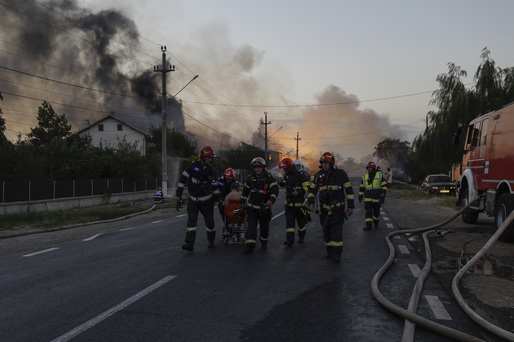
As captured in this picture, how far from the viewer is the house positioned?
191ft

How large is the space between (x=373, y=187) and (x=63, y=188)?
61.6 feet

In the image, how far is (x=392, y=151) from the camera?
10581cm

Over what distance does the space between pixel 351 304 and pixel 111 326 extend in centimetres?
246

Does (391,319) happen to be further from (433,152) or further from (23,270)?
(433,152)

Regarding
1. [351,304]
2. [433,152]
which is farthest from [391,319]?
[433,152]

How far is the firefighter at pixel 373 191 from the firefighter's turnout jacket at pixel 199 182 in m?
4.86

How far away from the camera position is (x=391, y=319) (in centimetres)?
406

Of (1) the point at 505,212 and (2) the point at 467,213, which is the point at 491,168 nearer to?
(1) the point at 505,212

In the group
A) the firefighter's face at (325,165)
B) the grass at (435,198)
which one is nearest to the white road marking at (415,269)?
the firefighter's face at (325,165)

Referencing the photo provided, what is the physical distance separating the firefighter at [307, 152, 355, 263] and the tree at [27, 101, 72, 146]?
208 feet

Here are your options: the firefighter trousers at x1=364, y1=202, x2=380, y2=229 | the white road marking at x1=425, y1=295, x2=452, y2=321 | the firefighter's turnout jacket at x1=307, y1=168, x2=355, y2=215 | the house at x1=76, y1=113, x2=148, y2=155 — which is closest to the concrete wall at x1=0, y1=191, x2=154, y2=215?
the firefighter trousers at x1=364, y1=202, x2=380, y2=229

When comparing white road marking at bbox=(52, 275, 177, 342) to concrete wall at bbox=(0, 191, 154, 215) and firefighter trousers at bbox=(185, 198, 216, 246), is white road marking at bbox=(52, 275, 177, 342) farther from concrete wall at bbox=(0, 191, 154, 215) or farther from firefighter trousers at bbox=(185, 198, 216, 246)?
concrete wall at bbox=(0, 191, 154, 215)

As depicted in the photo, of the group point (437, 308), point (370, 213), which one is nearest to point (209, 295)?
point (437, 308)

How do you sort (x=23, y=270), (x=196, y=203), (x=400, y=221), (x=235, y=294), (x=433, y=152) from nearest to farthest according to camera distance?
(x=235, y=294)
(x=23, y=270)
(x=196, y=203)
(x=400, y=221)
(x=433, y=152)
